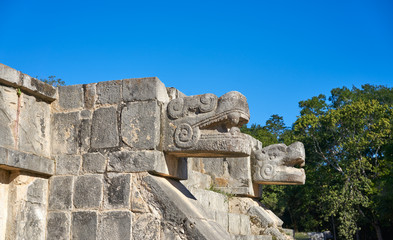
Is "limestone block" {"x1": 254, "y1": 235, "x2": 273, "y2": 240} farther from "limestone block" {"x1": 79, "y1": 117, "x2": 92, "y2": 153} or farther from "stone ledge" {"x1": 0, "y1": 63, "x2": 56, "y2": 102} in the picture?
"stone ledge" {"x1": 0, "y1": 63, "x2": 56, "y2": 102}

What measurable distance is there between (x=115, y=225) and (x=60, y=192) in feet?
2.54

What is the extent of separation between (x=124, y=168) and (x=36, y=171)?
930 millimetres

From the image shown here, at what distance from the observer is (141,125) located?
5.12 m

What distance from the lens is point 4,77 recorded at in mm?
4836

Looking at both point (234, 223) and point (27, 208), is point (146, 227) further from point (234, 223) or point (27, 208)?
point (234, 223)

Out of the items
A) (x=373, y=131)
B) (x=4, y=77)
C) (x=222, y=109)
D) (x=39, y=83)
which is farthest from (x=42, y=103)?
(x=373, y=131)

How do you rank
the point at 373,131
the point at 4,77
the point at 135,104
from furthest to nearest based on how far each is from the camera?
the point at 373,131
the point at 135,104
the point at 4,77

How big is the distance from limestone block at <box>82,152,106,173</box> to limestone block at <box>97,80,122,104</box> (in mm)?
604

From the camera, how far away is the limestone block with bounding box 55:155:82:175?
525 centimetres

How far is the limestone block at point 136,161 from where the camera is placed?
Answer: 196 inches

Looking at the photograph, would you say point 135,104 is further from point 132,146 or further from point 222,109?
point 222,109

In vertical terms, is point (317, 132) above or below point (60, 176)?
above

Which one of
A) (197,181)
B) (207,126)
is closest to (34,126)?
(207,126)

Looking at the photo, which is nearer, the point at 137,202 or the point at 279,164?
the point at 137,202
